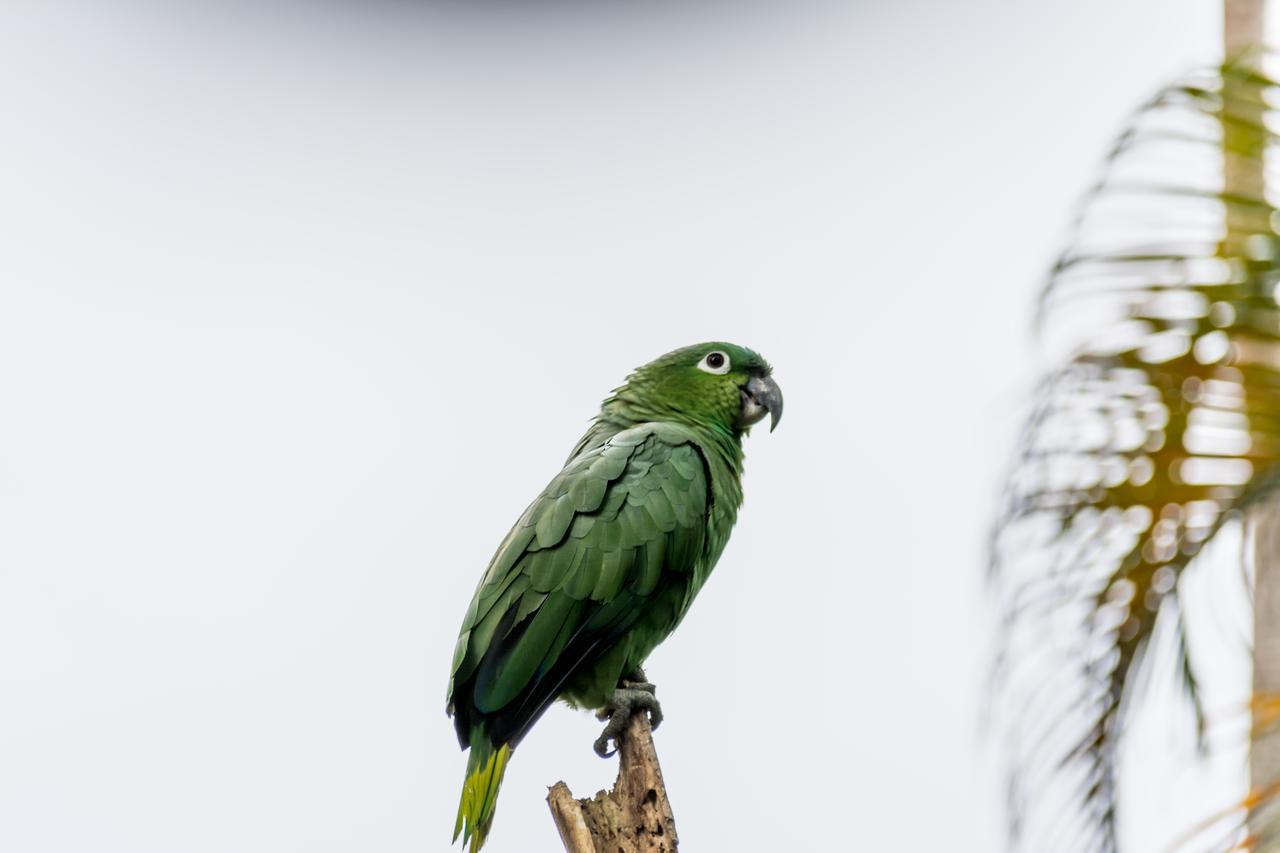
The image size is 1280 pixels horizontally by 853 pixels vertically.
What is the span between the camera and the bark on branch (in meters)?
2.12

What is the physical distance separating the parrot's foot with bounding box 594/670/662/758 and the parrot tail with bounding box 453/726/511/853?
205 mm

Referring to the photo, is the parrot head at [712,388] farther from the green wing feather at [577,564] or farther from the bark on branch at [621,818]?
the bark on branch at [621,818]

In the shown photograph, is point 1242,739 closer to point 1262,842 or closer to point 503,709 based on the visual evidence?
point 1262,842

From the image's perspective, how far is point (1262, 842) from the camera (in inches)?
38.5

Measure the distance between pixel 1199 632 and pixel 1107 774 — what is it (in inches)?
16.1

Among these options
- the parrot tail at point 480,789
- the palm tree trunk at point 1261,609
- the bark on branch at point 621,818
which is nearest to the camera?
the palm tree trunk at point 1261,609

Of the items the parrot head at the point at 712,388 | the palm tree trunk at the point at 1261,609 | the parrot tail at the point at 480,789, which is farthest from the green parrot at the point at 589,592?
the palm tree trunk at the point at 1261,609

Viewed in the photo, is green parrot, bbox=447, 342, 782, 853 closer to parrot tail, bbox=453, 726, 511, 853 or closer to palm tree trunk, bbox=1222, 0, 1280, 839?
parrot tail, bbox=453, 726, 511, 853

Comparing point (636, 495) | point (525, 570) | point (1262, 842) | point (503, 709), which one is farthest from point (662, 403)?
point (1262, 842)

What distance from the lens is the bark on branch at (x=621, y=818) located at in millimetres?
2123

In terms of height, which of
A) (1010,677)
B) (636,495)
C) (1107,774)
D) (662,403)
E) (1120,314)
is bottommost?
(1107,774)

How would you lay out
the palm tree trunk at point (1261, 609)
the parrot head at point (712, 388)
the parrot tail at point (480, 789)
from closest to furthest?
the palm tree trunk at point (1261, 609) < the parrot tail at point (480, 789) < the parrot head at point (712, 388)

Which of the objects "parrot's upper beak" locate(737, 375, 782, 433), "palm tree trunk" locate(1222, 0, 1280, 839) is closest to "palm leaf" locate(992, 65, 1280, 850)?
"palm tree trunk" locate(1222, 0, 1280, 839)

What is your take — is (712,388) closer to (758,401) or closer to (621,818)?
(758,401)
